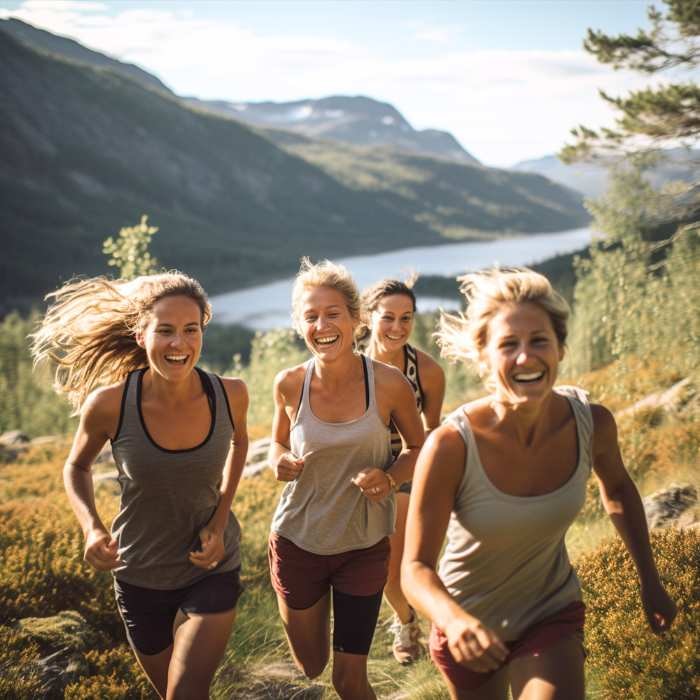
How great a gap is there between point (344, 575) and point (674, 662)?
158 centimetres

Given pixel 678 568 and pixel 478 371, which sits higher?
pixel 478 371

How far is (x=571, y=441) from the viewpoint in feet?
9.02

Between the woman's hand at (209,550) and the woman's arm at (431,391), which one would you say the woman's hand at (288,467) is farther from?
the woman's arm at (431,391)

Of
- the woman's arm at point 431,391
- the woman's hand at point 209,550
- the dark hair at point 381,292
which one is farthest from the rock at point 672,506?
the woman's hand at point 209,550

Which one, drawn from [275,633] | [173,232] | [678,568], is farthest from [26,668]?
[173,232]

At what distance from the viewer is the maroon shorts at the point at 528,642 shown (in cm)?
261

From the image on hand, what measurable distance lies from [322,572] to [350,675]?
1.60ft

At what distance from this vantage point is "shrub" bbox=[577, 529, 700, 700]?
3.54 meters

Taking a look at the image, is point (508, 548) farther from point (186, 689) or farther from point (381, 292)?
point (381, 292)

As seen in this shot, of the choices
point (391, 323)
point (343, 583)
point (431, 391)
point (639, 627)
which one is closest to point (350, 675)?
point (343, 583)

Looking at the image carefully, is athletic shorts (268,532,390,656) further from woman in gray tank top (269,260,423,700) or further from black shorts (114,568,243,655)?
black shorts (114,568,243,655)

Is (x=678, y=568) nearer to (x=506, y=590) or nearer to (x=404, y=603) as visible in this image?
(x=404, y=603)

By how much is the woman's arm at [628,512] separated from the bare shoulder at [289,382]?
5.13 feet

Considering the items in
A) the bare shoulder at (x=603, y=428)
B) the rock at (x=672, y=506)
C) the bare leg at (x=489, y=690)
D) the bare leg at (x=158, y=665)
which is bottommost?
the rock at (x=672, y=506)
